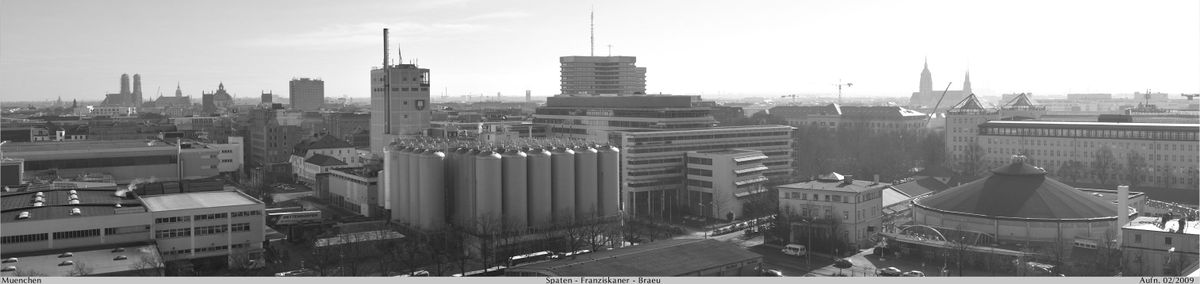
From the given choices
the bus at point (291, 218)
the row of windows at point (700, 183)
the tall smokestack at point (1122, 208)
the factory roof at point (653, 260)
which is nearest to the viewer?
the factory roof at point (653, 260)

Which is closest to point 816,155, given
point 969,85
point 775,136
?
point 775,136

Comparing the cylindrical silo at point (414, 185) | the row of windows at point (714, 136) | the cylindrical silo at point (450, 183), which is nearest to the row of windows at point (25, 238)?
the cylindrical silo at point (414, 185)

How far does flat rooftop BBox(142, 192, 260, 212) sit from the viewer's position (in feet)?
86.7

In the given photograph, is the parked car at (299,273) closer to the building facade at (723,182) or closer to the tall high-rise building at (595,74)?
the building facade at (723,182)

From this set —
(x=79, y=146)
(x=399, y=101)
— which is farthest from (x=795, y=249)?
(x=79, y=146)

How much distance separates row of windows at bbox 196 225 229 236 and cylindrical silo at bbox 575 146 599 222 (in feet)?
32.0

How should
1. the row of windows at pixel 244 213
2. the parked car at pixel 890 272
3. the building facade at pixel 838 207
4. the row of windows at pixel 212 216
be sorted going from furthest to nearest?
the building facade at pixel 838 207 → the row of windows at pixel 244 213 → the row of windows at pixel 212 216 → the parked car at pixel 890 272

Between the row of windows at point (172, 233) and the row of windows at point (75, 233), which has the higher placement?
the row of windows at point (75, 233)

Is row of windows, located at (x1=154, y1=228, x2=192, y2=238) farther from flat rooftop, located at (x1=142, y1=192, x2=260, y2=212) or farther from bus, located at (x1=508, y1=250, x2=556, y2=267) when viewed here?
bus, located at (x1=508, y1=250, x2=556, y2=267)

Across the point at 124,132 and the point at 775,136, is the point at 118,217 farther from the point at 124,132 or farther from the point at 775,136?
the point at 124,132

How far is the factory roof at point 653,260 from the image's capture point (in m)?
22.0

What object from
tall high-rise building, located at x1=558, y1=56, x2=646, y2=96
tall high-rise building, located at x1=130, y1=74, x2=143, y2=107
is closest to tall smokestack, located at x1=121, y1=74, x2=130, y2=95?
tall high-rise building, located at x1=130, y1=74, x2=143, y2=107

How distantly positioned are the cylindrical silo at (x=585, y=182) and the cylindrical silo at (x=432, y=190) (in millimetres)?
3980

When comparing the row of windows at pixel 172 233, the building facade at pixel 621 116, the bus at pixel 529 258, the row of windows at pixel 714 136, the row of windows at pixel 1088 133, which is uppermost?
the building facade at pixel 621 116
